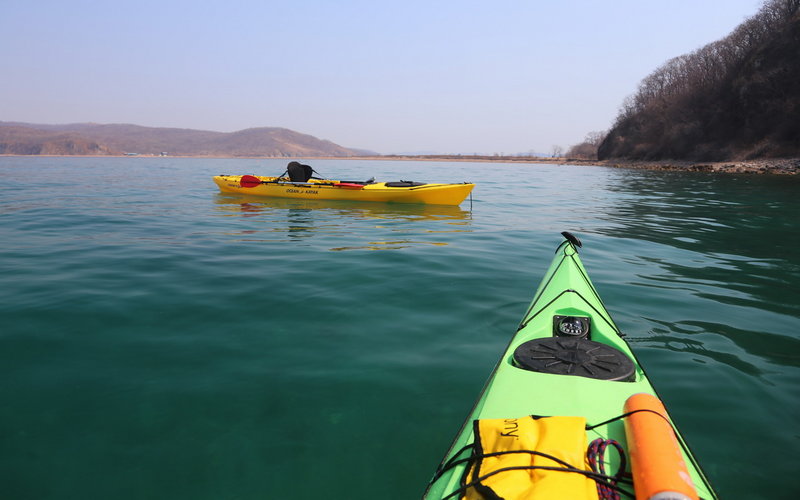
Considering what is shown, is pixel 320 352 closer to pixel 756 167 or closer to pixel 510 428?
pixel 510 428

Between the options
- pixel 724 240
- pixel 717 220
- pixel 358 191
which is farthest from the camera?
pixel 358 191

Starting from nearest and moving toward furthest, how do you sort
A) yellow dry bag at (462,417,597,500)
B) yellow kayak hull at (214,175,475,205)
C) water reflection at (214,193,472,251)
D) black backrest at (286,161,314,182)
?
yellow dry bag at (462,417,597,500), water reflection at (214,193,472,251), yellow kayak hull at (214,175,475,205), black backrest at (286,161,314,182)

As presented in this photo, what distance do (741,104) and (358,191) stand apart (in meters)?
Answer: 45.4

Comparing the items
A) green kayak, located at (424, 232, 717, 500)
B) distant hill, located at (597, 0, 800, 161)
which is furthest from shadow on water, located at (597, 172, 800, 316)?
distant hill, located at (597, 0, 800, 161)

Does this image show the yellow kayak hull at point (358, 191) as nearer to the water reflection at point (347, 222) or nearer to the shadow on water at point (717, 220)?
the water reflection at point (347, 222)

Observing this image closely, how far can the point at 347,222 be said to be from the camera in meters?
11.6

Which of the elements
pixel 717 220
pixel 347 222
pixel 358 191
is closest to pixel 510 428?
pixel 347 222

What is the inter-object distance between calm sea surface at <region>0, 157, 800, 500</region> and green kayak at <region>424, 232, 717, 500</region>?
0.67 m

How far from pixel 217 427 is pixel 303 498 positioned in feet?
3.04

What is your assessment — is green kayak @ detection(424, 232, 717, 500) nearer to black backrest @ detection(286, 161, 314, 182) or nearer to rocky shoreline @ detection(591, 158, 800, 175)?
black backrest @ detection(286, 161, 314, 182)

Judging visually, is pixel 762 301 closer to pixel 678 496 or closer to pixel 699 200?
pixel 678 496

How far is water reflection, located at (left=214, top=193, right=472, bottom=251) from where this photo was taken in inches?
362

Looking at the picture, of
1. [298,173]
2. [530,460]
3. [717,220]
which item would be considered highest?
[298,173]

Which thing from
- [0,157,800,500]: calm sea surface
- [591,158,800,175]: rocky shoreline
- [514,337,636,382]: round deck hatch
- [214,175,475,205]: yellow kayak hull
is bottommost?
[0,157,800,500]: calm sea surface
